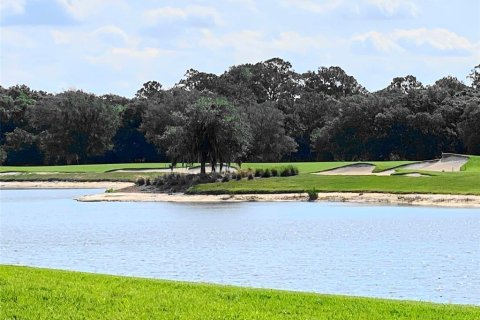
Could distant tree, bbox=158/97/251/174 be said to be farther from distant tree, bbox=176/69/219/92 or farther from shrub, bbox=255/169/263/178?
distant tree, bbox=176/69/219/92

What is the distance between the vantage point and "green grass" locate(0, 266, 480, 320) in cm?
1205

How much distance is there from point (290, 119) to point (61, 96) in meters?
28.2

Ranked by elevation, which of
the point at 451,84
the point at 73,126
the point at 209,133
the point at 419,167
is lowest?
the point at 419,167

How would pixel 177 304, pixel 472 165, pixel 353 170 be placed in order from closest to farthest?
1. pixel 177 304
2. pixel 472 165
3. pixel 353 170

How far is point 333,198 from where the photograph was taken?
4922 centimetres

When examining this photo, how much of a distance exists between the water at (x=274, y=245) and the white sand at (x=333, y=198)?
2.53 metres

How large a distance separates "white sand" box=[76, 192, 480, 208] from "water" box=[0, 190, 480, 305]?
8.29ft

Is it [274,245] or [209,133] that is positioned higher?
[209,133]

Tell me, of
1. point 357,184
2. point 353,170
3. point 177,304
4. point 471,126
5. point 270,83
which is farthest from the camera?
point 270,83

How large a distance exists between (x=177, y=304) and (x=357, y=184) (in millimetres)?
40335

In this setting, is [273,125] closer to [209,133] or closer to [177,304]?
[209,133]

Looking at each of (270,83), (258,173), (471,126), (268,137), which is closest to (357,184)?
(258,173)

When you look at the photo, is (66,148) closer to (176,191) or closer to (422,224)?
(176,191)

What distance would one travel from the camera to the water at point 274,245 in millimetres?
19016
